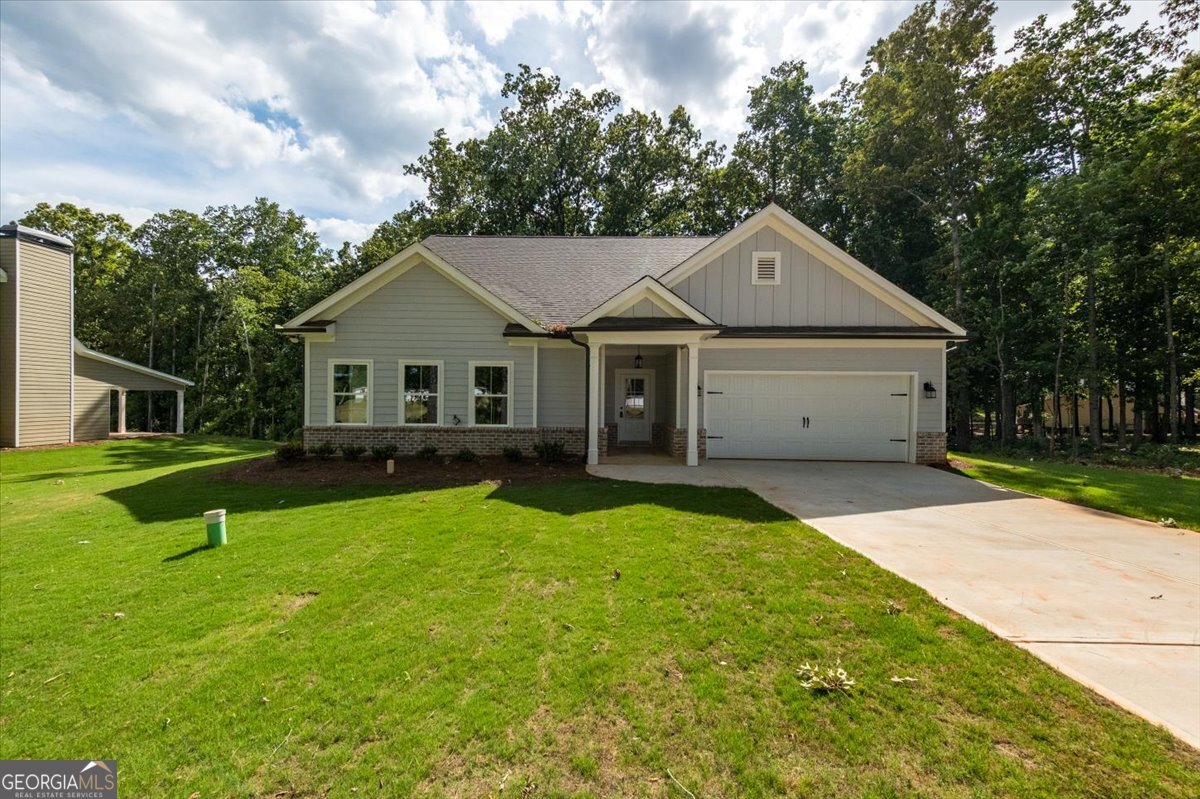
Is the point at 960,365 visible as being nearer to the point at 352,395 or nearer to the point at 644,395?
the point at 644,395

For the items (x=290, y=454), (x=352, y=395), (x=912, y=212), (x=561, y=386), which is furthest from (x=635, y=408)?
(x=912, y=212)

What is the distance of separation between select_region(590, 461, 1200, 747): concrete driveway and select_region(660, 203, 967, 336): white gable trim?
4685 millimetres

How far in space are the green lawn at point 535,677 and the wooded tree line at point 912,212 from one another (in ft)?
36.9

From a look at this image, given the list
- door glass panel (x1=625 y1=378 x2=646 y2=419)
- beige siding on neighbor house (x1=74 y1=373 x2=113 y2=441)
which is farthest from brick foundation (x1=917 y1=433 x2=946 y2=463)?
beige siding on neighbor house (x1=74 y1=373 x2=113 y2=441)

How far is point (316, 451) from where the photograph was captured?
1159 centimetres

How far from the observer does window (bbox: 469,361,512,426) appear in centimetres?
1190

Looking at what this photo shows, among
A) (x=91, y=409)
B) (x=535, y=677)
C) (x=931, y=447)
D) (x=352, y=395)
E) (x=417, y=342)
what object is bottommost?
(x=535, y=677)

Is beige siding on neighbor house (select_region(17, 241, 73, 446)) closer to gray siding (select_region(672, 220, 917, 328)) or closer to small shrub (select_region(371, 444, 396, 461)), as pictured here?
small shrub (select_region(371, 444, 396, 461))

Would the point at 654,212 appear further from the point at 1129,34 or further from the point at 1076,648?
the point at 1076,648

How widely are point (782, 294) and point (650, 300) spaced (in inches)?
146

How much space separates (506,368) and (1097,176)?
66.5 feet

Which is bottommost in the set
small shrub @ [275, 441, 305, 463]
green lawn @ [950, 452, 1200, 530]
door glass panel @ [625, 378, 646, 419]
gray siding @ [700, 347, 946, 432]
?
green lawn @ [950, 452, 1200, 530]

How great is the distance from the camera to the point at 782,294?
12078 mm

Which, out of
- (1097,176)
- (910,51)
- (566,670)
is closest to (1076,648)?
(566,670)
